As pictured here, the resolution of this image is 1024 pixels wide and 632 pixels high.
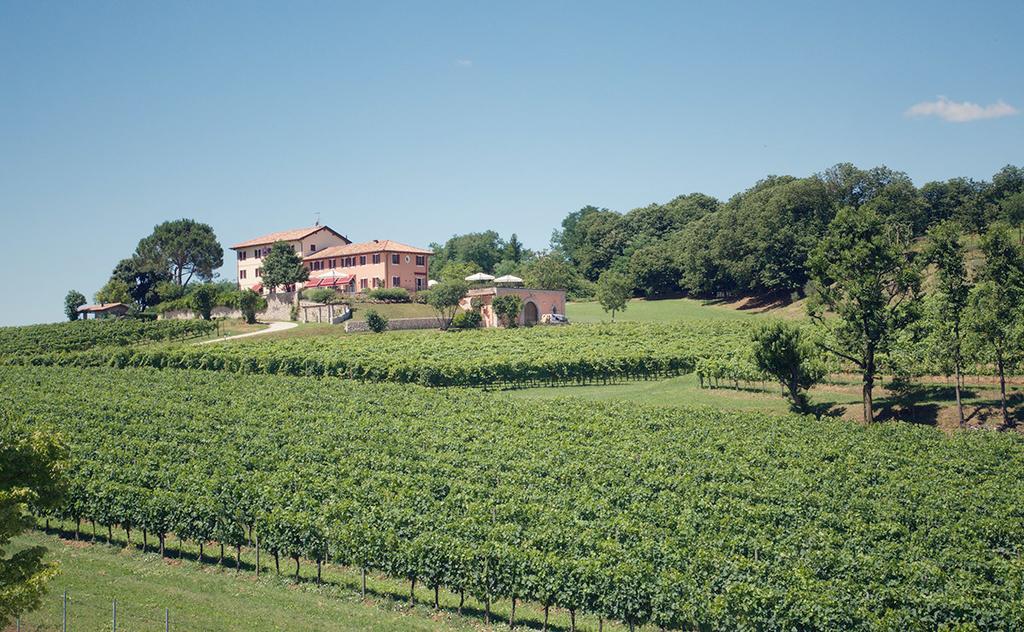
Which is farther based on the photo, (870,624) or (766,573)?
(766,573)

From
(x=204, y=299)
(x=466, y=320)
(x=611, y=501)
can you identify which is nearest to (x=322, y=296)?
(x=204, y=299)

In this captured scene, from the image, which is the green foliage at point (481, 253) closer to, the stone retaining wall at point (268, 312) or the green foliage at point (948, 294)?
the stone retaining wall at point (268, 312)

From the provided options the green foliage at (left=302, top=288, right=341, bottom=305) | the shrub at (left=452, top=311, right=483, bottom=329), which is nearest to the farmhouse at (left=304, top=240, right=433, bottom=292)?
the green foliage at (left=302, top=288, right=341, bottom=305)

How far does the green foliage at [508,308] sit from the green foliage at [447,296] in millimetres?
3478

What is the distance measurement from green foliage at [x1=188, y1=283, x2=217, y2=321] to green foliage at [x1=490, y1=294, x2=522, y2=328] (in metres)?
30.3

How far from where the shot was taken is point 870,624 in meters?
19.7

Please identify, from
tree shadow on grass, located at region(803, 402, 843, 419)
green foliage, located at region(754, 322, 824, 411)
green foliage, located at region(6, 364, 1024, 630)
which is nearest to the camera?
green foliage, located at region(6, 364, 1024, 630)

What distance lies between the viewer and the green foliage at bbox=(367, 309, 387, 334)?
78125mm

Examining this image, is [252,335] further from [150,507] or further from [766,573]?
[766,573]

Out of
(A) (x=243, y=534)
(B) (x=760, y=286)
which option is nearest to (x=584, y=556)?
(A) (x=243, y=534)

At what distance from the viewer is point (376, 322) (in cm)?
7806

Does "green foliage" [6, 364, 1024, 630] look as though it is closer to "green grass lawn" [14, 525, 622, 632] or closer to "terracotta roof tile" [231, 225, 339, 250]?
"green grass lawn" [14, 525, 622, 632]

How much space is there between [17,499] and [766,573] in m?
18.6

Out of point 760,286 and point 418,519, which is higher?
point 760,286
